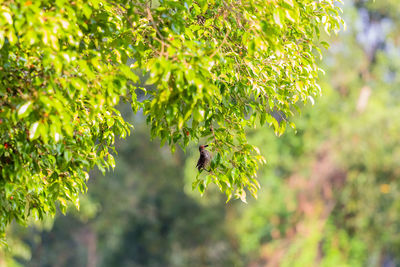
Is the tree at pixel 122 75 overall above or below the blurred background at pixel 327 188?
above

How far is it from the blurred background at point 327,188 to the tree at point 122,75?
9.78 m

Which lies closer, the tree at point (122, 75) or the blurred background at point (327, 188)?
the tree at point (122, 75)

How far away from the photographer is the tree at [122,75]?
308 cm

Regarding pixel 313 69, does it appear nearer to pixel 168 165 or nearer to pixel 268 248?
pixel 268 248

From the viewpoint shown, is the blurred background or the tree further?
the blurred background

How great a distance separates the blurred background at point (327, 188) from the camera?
1506 centimetres

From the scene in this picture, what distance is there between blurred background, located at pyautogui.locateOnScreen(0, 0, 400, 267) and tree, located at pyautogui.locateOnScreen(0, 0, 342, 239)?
32.1ft

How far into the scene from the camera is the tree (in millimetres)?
3084

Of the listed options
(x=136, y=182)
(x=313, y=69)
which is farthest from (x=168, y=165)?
(x=313, y=69)

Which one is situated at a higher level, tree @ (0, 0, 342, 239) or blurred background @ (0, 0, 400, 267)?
tree @ (0, 0, 342, 239)

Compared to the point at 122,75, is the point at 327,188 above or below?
below

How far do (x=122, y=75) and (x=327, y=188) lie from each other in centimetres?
1415

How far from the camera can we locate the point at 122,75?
11.0 ft

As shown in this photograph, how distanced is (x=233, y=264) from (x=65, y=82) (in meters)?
18.1
